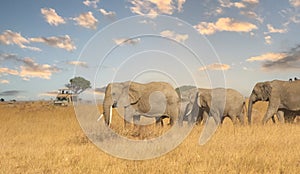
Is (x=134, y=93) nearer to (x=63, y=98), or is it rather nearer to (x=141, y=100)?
(x=141, y=100)

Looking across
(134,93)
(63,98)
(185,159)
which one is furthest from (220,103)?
(63,98)

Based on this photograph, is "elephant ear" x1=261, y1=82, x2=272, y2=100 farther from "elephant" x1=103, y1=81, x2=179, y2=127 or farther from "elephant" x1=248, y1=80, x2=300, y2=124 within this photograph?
"elephant" x1=103, y1=81, x2=179, y2=127

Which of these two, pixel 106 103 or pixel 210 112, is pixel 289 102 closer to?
pixel 210 112

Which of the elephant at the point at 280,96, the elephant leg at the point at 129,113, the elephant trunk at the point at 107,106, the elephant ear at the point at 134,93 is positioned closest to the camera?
the elephant trunk at the point at 107,106

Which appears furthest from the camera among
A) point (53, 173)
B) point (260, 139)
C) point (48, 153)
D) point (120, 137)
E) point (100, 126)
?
point (100, 126)

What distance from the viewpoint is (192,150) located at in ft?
28.1

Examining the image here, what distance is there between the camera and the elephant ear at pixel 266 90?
1706 cm

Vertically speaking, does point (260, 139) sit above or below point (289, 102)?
below

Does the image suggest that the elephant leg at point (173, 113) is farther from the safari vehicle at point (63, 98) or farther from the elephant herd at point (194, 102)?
the safari vehicle at point (63, 98)

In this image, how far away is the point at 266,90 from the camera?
1723 cm

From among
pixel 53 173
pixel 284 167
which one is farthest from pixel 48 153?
pixel 284 167

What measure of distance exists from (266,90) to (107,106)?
7.95 m

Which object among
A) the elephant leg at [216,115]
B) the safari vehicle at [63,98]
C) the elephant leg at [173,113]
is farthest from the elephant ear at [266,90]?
the safari vehicle at [63,98]

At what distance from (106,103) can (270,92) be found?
7932 mm
